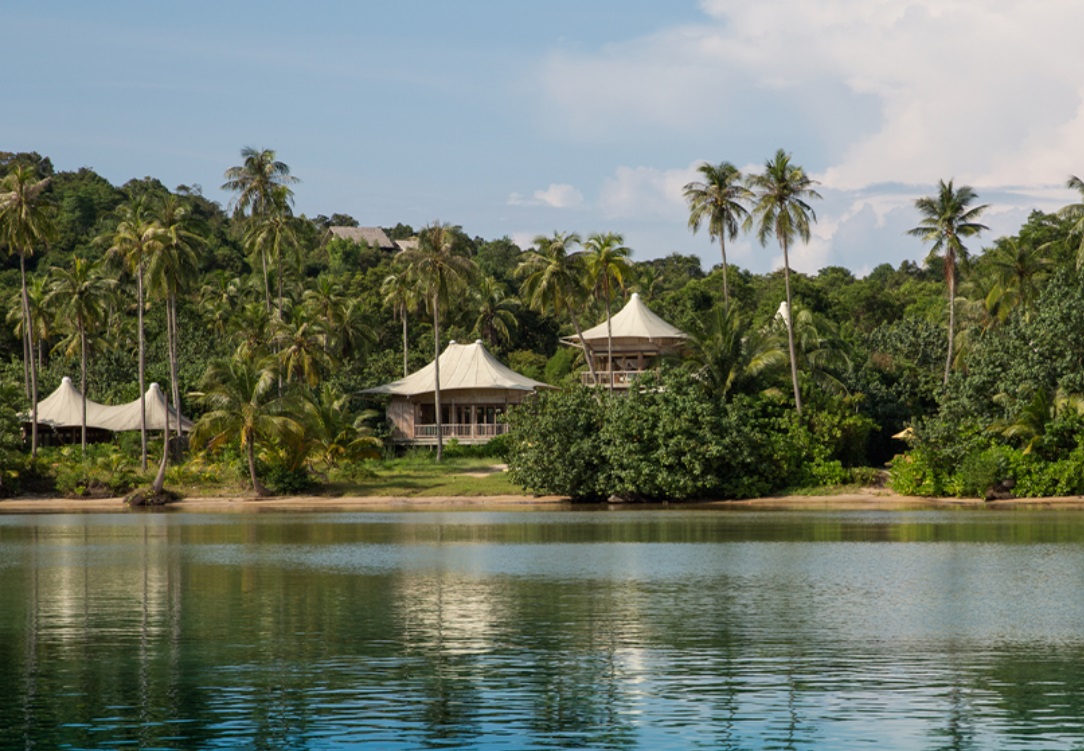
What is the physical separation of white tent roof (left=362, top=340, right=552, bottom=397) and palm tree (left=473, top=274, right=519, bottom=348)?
583 inches

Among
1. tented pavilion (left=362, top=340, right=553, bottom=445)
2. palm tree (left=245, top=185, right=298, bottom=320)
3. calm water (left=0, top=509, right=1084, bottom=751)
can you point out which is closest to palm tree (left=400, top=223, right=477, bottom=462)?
tented pavilion (left=362, top=340, right=553, bottom=445)

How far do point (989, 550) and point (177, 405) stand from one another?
147ft

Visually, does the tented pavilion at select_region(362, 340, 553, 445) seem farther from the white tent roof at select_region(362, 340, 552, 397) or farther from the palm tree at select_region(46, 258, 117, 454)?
the palm tree at select_region(46, 258, 117, 454)

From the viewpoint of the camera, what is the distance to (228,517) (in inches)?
2078

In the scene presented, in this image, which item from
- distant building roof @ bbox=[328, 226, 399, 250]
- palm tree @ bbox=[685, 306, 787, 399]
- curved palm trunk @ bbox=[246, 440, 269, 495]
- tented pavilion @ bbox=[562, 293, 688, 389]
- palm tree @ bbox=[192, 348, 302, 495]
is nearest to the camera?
palm tree @ bbox=[192, 348, 302, 495]

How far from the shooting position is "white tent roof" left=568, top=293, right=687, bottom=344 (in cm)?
7488

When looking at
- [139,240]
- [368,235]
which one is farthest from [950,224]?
[368,235]

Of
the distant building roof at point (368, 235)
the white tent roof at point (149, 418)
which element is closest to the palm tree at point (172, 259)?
the white tent roof at point (149, 418)

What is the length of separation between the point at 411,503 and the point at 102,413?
982 inches

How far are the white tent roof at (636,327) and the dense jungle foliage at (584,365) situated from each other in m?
1.95

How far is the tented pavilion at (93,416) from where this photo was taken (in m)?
73.4

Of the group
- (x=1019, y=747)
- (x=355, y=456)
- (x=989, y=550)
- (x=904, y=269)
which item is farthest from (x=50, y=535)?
(x=904, y=269)

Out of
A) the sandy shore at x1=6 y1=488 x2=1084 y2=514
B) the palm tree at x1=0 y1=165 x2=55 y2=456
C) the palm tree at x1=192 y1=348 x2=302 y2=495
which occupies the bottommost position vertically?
the sandy shore at x1=6 y1=488 x2=1084 y2=514

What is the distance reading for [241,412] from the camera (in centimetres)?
5762
